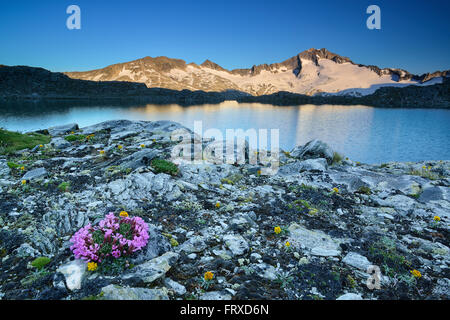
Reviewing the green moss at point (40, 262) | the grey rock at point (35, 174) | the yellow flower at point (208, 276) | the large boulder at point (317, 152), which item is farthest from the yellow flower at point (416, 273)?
the grey rock at point (35, 174)

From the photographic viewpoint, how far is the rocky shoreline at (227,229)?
13.4 feet

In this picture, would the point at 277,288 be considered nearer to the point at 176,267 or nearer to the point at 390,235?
the point at 176,267

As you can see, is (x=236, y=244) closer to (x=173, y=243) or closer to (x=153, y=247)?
(x=173, y=243)

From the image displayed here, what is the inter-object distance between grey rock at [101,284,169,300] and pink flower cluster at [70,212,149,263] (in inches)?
33.6

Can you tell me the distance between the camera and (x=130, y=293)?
357 centimetres

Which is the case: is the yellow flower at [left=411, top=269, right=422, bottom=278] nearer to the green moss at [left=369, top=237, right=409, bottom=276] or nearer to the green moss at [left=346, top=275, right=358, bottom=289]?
the green moss at [left=369, top=237, right=409, bottom=276]

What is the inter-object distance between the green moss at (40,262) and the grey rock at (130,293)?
5.57 ft

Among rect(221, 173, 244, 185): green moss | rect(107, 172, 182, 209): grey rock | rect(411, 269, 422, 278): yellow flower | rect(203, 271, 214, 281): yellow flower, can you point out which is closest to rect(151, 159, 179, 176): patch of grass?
rect(107, 172, 182, 209): grey rock

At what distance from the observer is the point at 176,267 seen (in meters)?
4.61

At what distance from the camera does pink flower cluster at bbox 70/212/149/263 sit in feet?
14.1

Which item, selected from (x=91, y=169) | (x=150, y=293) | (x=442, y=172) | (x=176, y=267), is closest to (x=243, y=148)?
(x=91, y=169)

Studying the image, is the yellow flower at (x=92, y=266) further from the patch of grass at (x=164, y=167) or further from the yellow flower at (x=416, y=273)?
the yellow flower at (x=416, y=273)

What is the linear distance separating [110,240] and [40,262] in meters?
1.29

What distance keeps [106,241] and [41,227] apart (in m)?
2.29
